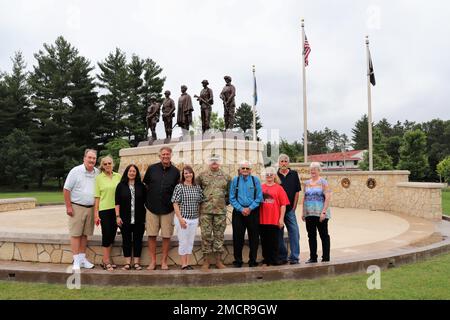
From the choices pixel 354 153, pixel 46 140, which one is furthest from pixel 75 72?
pixel 354 153

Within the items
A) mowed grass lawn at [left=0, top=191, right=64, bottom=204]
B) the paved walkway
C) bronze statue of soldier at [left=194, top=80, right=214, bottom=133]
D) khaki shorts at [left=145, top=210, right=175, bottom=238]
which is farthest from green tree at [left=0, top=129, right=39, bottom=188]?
khaki shorts at [left=145, top=210, right=175, bottom=238]

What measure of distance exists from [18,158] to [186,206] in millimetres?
33632

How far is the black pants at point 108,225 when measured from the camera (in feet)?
15.5

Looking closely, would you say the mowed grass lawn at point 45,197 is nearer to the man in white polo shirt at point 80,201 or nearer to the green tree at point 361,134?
the man in white polo shirt at point 80,201

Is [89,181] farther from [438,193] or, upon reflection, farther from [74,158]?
[74,158]

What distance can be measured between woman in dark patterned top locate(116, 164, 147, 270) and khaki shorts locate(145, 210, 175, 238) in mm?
89

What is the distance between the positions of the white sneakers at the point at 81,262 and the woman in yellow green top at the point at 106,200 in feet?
0.73

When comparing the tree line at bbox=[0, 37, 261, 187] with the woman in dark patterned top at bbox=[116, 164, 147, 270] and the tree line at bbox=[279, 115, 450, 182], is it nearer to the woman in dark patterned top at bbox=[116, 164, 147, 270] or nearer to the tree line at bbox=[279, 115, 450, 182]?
the tree line at bbox=[279, 115, 450, 182]

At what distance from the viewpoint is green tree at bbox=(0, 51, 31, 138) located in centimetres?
3666

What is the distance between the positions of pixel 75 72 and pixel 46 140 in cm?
718

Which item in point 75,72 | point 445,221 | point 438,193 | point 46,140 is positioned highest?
point 75,72

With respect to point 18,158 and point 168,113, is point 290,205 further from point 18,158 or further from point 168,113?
point 18,158

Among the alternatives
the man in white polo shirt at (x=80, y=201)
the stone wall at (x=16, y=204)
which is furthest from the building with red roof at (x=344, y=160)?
the man in white polo shirt at (x=80, y=201)
